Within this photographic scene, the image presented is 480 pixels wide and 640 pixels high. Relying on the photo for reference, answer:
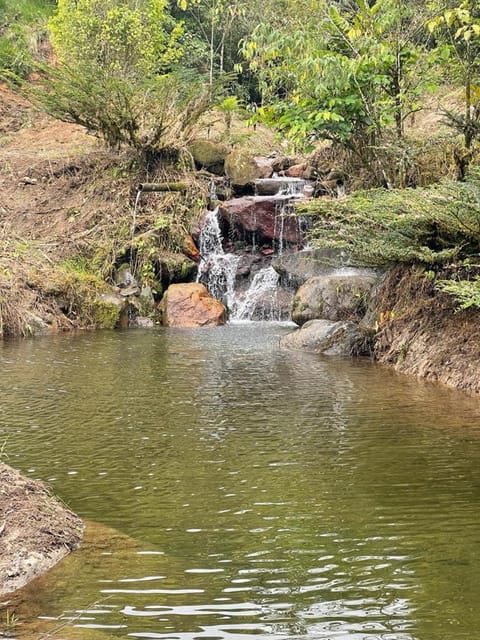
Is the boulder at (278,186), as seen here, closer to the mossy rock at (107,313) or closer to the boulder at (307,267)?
the boulder at (307,267)

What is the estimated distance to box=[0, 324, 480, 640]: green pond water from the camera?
3549 mm

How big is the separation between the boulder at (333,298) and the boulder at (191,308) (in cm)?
291

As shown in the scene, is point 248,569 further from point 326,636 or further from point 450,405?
point 450,405

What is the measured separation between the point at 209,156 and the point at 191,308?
6.16 metres

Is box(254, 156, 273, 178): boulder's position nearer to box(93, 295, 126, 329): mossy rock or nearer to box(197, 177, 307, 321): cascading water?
box(197, 177, 307, 321): cascading water

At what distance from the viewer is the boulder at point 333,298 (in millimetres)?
13012

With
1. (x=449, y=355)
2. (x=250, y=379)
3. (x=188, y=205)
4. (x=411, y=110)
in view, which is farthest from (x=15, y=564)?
(x=188, y=205)

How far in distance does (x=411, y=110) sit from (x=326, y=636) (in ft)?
34.4

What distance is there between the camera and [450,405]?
8031 millimetres

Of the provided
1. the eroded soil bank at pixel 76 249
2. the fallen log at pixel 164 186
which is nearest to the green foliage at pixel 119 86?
the fallen log at pixel 164 186

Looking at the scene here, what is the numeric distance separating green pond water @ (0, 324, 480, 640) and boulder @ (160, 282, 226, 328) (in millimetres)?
6142

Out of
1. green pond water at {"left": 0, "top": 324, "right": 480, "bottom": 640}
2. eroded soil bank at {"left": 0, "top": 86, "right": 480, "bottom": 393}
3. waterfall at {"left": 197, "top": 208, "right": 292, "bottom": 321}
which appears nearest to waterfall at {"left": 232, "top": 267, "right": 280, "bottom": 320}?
waterfall at {"left": 197, "top": 208, "right": 292, "bottom": 321}

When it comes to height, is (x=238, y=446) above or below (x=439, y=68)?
below

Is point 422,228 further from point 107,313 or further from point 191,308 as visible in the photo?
point 107,313
